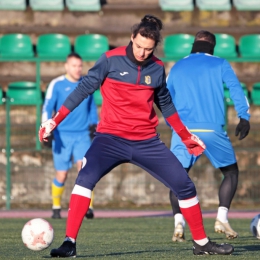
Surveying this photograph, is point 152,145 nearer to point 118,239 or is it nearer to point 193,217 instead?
point 193,217

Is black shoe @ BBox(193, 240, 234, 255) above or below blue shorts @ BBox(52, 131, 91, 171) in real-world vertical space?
below

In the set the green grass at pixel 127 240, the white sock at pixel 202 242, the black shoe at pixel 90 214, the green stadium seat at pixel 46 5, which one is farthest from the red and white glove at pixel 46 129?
the green stadium seat at pixel 46 5

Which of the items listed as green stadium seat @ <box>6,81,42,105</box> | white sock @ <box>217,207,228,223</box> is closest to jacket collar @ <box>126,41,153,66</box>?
white sock @ <box>217,207,228,223</box>

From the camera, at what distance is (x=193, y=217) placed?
21.7ft

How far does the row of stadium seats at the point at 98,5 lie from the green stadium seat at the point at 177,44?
822 mm

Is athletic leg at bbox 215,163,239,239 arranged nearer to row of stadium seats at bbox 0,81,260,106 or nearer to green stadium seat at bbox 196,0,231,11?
row of stadium seats at bbox 0,81,260,106

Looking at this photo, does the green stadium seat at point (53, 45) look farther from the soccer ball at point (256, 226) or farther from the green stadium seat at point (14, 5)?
the soccer ball at point (256, 226)

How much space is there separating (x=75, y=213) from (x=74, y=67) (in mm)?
5957

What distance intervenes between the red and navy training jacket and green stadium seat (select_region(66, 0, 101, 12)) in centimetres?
1103

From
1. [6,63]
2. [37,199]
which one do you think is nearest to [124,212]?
[37,199]

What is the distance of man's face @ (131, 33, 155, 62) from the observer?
244 inches

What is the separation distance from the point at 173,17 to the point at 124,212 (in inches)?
208

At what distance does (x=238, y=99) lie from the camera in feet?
27.4

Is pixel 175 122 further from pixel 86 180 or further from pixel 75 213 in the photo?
pixel 75 213
